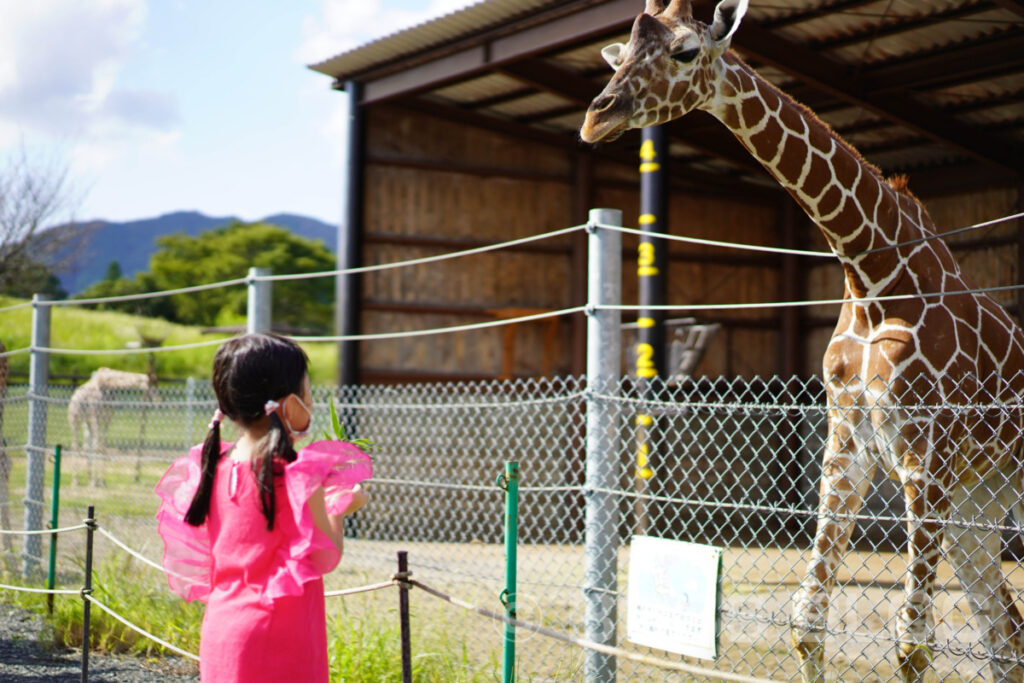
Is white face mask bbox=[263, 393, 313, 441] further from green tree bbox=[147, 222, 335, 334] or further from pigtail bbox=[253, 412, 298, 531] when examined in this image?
green tree bbox=[147, 222, 335, 334]

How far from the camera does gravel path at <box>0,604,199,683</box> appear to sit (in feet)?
14.8

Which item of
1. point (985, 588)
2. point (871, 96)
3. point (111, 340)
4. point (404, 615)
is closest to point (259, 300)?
point (404, 615)

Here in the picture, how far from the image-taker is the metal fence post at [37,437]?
6113 mm

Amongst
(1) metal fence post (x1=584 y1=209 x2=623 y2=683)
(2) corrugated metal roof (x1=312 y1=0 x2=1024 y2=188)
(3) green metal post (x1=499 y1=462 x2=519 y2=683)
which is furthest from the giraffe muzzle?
(2) corrugated metal roof (x1=312 y1=0 x2=1024 y2=188)

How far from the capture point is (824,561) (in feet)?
11.5

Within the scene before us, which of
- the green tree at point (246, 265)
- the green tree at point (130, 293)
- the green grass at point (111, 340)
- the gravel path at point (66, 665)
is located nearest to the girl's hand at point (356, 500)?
the gravel path at point (66, 665)

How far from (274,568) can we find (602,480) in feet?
4.91

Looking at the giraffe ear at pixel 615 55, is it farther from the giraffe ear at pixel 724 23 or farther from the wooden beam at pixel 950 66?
the wooden beam at pixel 950 66

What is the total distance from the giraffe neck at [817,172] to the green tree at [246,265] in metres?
51.5

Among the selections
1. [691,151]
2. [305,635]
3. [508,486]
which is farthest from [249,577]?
[691,151]

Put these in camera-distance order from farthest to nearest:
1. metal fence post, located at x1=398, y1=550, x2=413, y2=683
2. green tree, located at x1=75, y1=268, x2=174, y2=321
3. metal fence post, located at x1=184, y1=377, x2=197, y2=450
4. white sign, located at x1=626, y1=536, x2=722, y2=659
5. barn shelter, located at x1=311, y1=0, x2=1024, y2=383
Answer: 1. green tree, located at x1=75, y1=268, x2=174, y2=321
2. barn shelter, located at x1=311, y1=0, x2=1024, y2=383
3. metal fence post, located at x1=184, y1=377, x2=197, y2=450
4. white sign, located at x1=626, y1=536, x2=722, y2=659
5. metal fence post, located at x1=398, y1=550, x2=413, y2=683

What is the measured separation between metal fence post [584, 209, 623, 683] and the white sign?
22 cm

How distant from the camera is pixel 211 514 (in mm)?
2381

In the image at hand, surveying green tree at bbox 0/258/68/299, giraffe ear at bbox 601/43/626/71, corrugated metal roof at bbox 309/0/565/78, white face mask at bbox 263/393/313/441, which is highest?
corrugated metal roof at bbox 309/0/565/78
